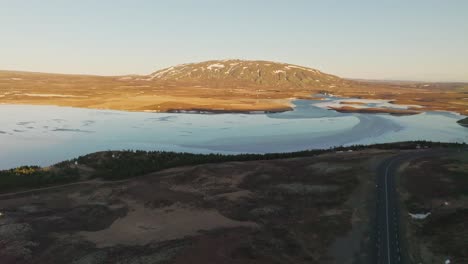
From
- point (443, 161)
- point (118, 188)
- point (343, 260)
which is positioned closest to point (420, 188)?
point (443, 161)

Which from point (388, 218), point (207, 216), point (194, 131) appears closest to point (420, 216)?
point (388, 218)

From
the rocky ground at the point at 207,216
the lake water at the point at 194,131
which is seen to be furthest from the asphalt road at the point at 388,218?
the lake water at the point at 194,131

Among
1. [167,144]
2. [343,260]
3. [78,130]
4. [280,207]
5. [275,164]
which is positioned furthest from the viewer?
[78,130]

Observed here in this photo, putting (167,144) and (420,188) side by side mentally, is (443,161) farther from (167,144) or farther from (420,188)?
(167,144)

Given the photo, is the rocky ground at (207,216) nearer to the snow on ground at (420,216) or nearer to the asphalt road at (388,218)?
the asphalt road at (388,218)

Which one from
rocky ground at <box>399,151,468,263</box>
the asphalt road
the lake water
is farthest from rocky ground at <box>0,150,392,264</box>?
the lake water

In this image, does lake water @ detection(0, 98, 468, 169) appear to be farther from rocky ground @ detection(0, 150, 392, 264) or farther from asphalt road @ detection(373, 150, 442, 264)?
asphalt road @ detection(373, 150, 442, 264)
